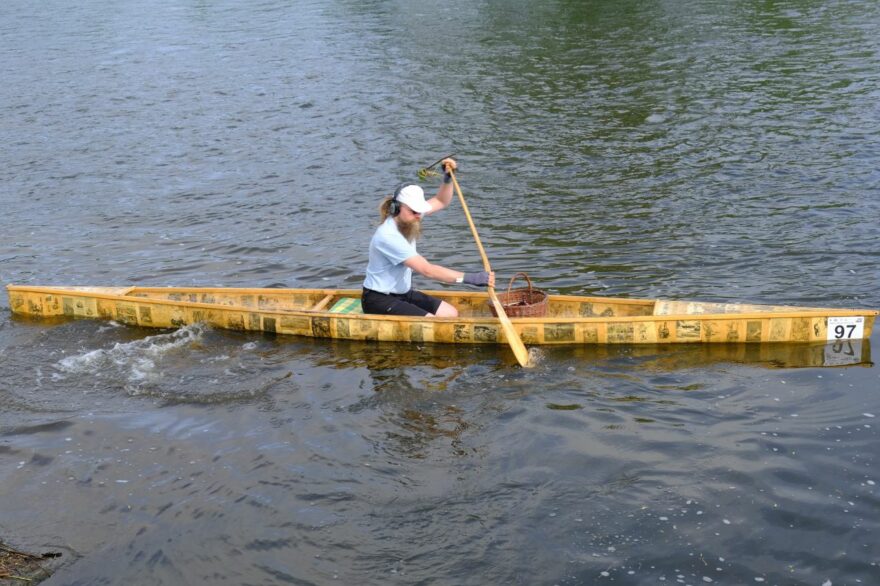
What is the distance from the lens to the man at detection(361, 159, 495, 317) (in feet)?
36.8

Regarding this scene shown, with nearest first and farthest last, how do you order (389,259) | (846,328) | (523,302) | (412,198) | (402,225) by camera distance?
(846,328)
(412,198)
(402,225)
(389,259)
(523,302)

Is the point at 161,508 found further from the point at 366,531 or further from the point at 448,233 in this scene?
the point at 448,233

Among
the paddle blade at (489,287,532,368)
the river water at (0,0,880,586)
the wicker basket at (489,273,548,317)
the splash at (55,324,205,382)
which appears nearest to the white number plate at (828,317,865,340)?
the river water at (0,0,880,586)

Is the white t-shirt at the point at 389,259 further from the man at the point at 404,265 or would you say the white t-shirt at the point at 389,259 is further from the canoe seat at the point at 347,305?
the canoe seat at the point at 347,305

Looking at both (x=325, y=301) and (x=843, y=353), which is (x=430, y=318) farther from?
(x=843, y=353)

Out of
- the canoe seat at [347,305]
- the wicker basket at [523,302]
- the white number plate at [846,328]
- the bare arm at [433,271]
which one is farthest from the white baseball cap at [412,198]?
the white number plate at [846,328]

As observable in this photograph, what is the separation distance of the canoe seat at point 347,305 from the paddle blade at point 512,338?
6.67ft

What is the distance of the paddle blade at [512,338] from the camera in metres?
11.2

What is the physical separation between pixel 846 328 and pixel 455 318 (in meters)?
4.28

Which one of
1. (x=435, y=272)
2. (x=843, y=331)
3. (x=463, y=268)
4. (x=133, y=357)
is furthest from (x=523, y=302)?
(x=133, y=357)

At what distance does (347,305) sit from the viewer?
12.9 meters

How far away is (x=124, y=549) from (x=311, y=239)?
29.3 feet

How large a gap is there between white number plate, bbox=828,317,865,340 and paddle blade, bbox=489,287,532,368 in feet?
10.8

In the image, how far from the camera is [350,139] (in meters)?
22.6
